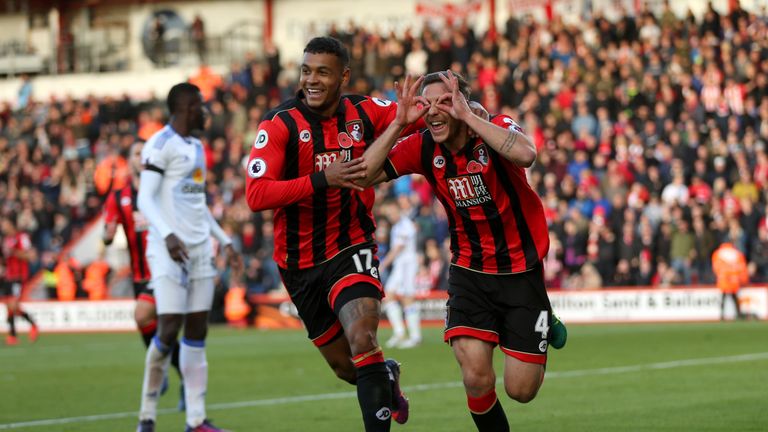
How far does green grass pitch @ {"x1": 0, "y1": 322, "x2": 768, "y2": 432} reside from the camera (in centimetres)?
1084

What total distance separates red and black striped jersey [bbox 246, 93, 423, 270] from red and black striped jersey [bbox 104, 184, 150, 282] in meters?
4.39

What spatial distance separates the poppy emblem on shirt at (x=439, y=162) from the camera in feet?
25.9

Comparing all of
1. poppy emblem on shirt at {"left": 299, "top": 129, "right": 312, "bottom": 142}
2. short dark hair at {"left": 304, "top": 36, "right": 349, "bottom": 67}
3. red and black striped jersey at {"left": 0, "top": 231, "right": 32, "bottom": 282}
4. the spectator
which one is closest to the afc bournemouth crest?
poppy emblem on shirt at {"left": 299, "top": 129, "right": 312, "bottom": 142}

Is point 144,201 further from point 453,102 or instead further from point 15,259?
point 15,259

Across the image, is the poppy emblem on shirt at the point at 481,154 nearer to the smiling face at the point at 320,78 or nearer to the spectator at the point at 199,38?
the smiling face at the point at 320,78

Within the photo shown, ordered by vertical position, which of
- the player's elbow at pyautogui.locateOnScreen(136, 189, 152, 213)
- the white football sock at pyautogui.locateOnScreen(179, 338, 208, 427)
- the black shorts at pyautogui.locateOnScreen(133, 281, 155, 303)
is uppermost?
the player's elbow at pyautogui.locateOnScreen(136, 189, 152, 213)

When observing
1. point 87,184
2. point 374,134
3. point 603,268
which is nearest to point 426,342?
point 603,268

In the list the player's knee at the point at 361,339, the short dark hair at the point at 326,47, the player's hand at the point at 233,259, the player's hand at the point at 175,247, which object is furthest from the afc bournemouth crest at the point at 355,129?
the player's hand at the point at 233,259

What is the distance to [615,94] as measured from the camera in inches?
1058

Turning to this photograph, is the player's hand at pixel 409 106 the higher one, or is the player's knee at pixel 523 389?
the player's hand at pixel 409 106

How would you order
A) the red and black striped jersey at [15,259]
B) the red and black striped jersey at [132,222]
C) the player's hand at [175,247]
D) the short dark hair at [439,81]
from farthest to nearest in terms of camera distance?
the red and black striped jersey at [15,259], the red and black striped jersey at [132,222], the player's hand at [175,247], the short dark hair at [439,81]

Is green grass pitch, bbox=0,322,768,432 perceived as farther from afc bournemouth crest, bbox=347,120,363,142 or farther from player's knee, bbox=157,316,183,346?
afc bournemouth crest, bbox=347,120,363,142

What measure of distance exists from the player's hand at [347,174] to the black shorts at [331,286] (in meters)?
0.68

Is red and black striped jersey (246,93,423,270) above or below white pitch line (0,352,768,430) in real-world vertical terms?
above
